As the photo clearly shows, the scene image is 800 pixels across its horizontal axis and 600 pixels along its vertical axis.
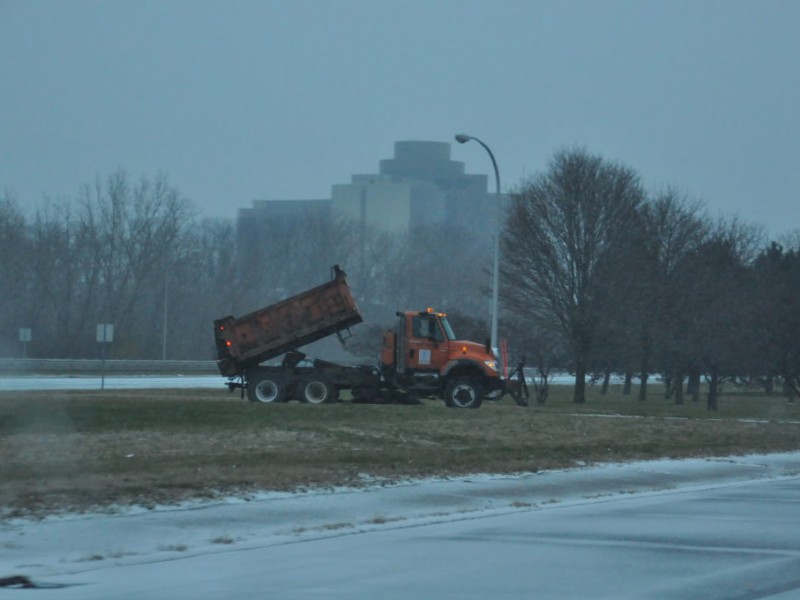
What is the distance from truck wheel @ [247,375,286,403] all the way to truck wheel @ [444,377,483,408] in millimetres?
4707

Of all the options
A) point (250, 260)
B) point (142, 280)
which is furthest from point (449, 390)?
point (250, 260)

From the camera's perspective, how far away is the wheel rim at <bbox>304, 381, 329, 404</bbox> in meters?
34.5

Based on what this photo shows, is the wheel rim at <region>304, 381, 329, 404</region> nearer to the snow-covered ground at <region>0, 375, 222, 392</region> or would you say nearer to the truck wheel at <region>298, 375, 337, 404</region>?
the truck wheel at <region>298, 375, 337, 404</region>

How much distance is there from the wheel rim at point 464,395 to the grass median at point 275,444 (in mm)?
2493

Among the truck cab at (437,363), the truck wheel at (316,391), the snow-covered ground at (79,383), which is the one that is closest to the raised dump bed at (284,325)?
the truck wheel at (316,391)

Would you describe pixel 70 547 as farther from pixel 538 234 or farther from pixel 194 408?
pixel 538 234

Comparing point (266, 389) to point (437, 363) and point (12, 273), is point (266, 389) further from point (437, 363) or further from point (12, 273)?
point (12, 273)

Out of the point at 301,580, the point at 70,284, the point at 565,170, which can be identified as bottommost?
the point at 301,580

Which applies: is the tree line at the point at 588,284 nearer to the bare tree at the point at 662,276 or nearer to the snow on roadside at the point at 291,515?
the bare tree at the point at 662,276

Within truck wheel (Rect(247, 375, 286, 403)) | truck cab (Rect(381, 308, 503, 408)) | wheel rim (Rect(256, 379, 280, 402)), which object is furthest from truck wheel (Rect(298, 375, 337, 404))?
truck cab (Rect(381, 308, 503, 408))

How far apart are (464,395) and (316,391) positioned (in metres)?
4.20

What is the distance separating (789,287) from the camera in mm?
48031

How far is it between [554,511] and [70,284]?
4019 centimetres

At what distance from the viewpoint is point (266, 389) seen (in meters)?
34.8
